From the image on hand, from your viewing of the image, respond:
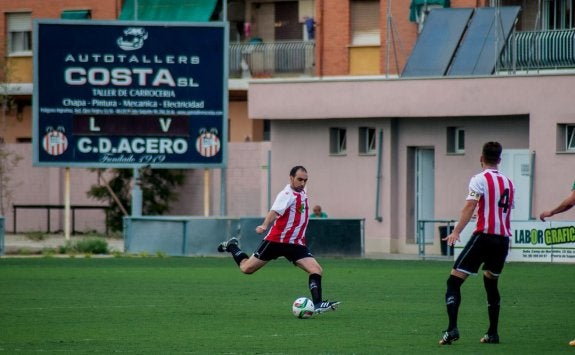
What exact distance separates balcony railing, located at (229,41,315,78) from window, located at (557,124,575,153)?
13.6m

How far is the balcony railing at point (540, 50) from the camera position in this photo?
4050cm

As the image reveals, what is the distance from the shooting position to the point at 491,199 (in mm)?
14727

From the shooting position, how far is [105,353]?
13.8 m

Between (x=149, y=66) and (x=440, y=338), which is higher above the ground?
(x=149, y=66)

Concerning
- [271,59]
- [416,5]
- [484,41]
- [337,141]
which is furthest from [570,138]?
[271,59]

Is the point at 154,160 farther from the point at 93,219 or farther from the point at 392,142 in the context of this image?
the point at 93,219

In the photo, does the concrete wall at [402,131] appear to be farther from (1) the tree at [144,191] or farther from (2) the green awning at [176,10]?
(2) the green awning at [176,10]

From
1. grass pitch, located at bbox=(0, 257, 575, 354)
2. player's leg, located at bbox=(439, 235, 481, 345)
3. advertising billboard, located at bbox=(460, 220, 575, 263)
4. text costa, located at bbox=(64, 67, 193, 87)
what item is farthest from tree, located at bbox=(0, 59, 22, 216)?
player's leg, located at bbox=(439, 235, 481, 345)

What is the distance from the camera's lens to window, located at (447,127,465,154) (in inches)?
1571

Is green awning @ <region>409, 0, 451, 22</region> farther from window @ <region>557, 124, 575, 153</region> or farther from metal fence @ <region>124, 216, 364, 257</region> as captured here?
metal fence @ <region>124, 216, 364, 257</region>

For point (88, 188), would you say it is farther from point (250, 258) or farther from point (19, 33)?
point (250, 258)

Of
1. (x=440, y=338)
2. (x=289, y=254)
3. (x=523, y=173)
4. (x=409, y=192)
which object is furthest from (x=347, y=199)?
(x=440, y=338)

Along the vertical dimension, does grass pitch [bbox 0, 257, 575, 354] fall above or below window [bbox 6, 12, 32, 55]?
below

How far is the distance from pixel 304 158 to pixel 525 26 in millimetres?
8160
